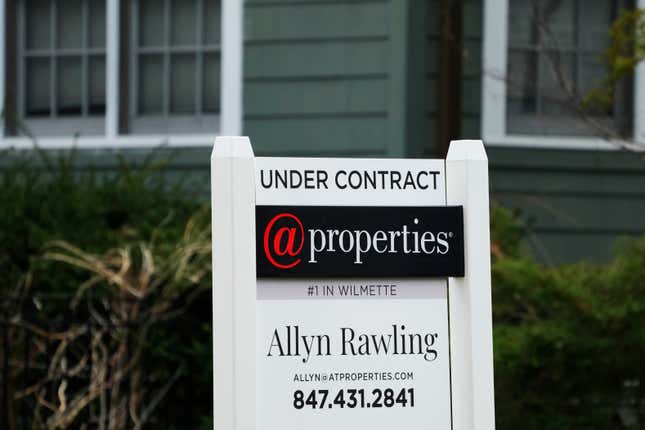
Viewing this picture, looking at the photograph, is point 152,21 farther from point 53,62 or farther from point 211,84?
point 53,62

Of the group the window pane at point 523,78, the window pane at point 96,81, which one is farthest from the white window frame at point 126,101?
the window pane at point 523,78

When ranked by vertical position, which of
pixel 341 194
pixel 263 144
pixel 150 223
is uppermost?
pixel 263 144

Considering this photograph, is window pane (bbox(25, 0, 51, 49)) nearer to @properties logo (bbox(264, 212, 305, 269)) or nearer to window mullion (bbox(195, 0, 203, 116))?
window mullion (bbox(195, 0, 203, 116))

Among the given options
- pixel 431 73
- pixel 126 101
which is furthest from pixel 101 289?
pixel 431 73

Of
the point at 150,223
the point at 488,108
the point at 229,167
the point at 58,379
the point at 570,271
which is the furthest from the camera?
the point at 488,108

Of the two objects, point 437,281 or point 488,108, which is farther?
point 488,108

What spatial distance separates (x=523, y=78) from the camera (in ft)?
29.1

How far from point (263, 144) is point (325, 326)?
497 centimetres

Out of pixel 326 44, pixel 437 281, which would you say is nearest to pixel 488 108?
pixel 326 44

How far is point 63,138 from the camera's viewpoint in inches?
351

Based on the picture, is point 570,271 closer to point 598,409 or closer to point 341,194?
point 598,409

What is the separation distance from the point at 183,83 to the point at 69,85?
920 millimetres

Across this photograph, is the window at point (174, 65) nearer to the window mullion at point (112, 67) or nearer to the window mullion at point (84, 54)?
the window mullion at point (112, 67)

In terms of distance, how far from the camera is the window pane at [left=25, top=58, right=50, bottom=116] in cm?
916
